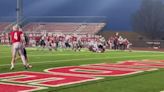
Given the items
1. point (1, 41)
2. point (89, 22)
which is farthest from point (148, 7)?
point (1, 41)

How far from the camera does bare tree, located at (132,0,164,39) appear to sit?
212ft

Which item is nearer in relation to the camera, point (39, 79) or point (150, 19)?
point (39, 79)

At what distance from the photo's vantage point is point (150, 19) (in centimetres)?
6625

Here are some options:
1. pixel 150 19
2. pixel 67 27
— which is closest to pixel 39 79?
pixel 67 27

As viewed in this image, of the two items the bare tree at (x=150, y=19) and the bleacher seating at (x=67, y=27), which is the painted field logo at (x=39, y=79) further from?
the bare tree at (x=150, y=19)

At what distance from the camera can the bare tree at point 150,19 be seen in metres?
64.5

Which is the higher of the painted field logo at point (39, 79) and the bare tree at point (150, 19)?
the bare tree at point (150, 19)

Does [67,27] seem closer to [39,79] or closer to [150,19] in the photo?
[150,19]

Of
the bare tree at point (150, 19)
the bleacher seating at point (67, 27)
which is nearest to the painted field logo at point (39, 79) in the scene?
the bleacher seating at point (67, 27)

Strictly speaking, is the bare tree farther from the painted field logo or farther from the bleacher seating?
the painted field logo

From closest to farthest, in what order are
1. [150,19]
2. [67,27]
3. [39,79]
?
[39,79]
[67,27]
[150,19]

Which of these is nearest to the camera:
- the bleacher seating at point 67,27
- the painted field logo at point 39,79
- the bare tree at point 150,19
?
the painted field logo at point 39,79

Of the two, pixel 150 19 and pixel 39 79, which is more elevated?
pixel 150 19

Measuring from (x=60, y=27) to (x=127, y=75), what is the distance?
47.4 m
